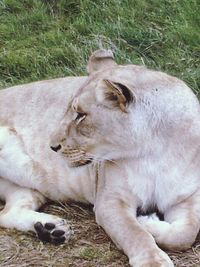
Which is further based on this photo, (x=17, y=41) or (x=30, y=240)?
(x=17, y=41)

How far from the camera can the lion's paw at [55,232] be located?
3877mm

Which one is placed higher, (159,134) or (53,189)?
(159,134)

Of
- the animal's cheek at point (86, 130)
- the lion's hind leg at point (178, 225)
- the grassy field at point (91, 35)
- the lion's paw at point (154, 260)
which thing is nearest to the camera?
the lion's paw at point (154, 260)

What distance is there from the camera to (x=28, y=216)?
161 inches

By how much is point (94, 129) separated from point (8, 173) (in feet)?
2.51

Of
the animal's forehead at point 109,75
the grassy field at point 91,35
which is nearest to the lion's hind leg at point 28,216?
the animal's forehead at point 109,75

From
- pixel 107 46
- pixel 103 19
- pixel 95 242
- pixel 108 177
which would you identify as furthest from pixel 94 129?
pixel 103 19

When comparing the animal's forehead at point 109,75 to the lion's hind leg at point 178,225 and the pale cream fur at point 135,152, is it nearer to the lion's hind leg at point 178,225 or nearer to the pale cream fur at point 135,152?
the pale cream fur at point 135,152

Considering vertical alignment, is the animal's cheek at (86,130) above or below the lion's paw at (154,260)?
above

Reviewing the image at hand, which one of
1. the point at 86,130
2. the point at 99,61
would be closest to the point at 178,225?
the point at 86,130

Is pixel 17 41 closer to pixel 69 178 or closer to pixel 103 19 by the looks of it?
pixel 103 19

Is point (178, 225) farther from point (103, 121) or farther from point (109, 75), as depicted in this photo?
point (109, 75)

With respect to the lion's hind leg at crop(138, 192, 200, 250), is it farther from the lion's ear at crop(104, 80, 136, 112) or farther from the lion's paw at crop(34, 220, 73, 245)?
the lion's ear at crop(104, 80, 136, 112)

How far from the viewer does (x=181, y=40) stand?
621cm
